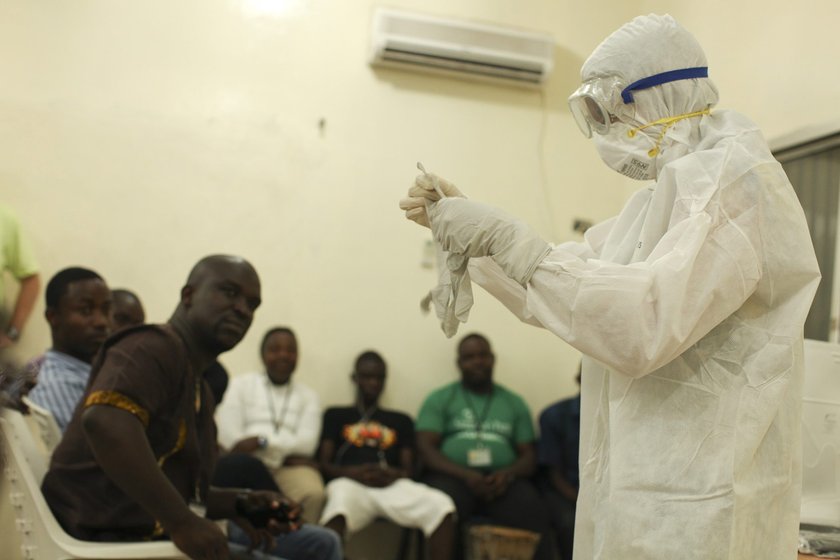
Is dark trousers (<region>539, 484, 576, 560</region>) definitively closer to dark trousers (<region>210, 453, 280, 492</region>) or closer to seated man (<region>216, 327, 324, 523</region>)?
seated man (<region>216, 327, 324, 523</region>)

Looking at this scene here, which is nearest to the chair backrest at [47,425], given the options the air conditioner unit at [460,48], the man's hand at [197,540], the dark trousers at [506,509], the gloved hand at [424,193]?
the man's hand at [197,540]

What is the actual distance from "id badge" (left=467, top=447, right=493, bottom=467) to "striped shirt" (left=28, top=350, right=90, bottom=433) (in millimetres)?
2345

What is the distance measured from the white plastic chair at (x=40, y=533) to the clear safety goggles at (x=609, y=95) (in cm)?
141

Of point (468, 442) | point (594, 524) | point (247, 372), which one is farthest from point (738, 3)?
point (594, 524)

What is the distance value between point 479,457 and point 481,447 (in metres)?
0.07

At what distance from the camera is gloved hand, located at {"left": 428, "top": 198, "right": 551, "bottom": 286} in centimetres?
156

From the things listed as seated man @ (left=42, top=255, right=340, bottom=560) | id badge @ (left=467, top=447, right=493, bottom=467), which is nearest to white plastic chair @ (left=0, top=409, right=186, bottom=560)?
seated man @ (left=42, top=255, right=340, bottom=560)

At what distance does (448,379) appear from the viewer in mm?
5320

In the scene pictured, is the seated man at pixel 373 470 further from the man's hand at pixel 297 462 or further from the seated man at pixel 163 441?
the seated man at pixel 163 441

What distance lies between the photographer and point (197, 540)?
2.05m

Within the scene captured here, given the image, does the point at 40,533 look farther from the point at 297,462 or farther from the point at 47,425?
the point at 297,462

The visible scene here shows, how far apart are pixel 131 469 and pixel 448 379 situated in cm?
342

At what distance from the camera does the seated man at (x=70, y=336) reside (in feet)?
9.39

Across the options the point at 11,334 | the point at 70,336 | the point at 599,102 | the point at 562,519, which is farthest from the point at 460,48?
the point at 11,334
